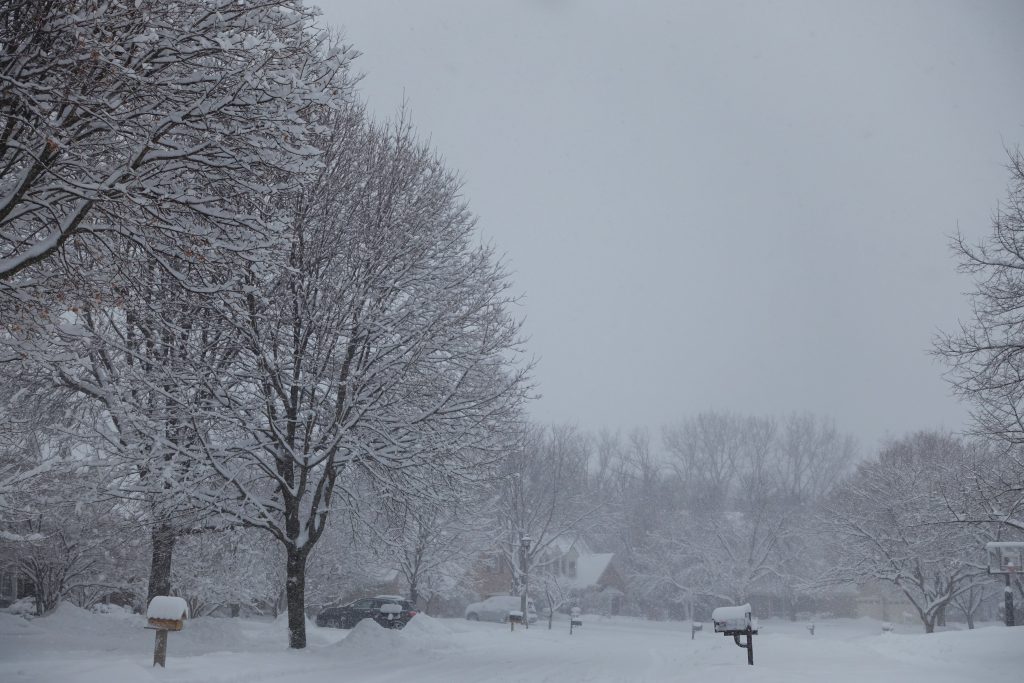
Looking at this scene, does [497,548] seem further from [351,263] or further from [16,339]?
[16,339]

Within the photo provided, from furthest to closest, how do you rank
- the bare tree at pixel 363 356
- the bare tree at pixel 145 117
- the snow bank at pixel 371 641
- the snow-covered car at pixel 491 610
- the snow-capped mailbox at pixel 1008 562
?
the snow-covered car at pixel 491 610, the snow-capped mailbox at pixel 1008 562, the snow bank at pixel 371 641, the bare tree at pixel 363 356, the bare tree at pixel 145 117

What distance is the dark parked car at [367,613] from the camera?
101 feet

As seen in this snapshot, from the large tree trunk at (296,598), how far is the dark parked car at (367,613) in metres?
15.3

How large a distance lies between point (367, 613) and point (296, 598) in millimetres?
19382

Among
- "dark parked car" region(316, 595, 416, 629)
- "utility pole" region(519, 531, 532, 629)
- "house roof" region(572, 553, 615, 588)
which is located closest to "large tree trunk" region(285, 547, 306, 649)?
"dark parked car" region(316, 595, 416, 629)

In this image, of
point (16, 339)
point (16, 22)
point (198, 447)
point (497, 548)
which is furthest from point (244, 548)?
point (497, 548)

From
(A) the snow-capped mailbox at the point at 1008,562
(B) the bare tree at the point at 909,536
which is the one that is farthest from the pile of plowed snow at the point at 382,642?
(B) the bare tree at the point at 909,536

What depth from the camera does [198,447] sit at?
1520cm

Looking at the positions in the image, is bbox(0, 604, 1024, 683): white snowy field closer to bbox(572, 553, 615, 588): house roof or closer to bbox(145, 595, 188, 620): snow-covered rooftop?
bbox(145, 595, 188, 620): snow-covered rooftop

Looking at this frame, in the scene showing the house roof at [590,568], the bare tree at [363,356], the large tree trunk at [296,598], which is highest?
the bare tree at [363,356]

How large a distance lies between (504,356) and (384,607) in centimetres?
1636

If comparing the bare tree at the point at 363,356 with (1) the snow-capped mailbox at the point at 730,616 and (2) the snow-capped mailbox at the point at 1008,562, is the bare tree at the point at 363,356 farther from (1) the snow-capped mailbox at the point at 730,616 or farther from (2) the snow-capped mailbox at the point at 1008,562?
(2) the snow-capped mailbox at the point at 1008,562

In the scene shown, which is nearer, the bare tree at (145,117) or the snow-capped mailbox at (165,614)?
the bare tree at (145,117)

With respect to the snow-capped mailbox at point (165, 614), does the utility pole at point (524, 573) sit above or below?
below
